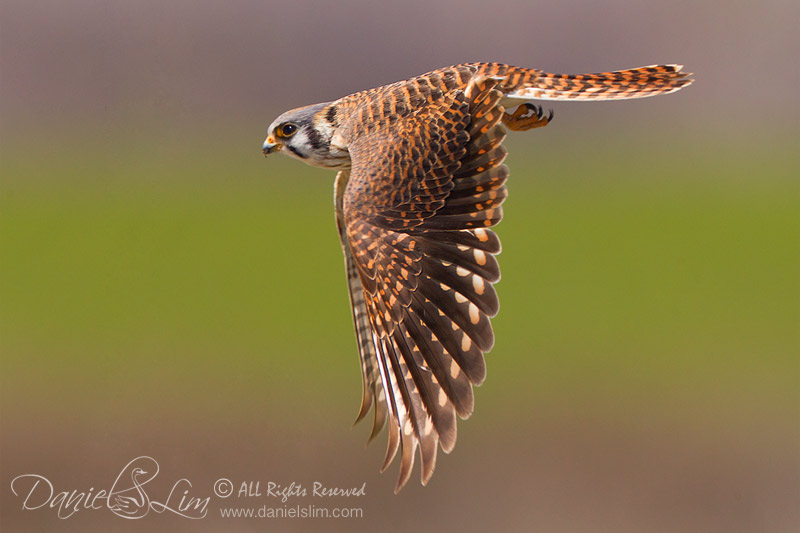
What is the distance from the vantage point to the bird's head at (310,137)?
15.0 feet

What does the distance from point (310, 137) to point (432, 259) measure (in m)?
1.16

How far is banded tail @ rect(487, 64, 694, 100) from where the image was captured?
13.2ft

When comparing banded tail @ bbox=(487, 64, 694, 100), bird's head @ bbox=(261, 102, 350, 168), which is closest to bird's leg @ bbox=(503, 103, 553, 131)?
banded tail @ bbox=(487, 64, 694, 100)

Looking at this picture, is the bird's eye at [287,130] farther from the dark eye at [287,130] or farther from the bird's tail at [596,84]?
the bird's tail at [596,84]

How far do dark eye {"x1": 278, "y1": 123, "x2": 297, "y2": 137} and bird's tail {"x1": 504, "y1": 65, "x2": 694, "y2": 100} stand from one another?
3.86 feet

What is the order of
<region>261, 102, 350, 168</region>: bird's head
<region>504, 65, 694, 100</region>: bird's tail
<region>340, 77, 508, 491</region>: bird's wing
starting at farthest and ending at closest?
1. <region>261, 102, 350, 168</region>: bird's head
2. <region>504, 65, 694, 100</region>: bird's tail
3. <region>340, 77, 508, 491</region>: bird's wing

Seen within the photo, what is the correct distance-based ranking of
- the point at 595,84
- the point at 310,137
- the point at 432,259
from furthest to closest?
1. the point at 310,137
2. the point at 595,84
3. the point at 432,259

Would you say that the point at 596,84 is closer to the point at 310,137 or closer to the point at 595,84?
the point at 595,84

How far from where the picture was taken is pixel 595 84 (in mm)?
4121

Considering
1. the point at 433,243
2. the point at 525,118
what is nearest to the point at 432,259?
the point at 433,243

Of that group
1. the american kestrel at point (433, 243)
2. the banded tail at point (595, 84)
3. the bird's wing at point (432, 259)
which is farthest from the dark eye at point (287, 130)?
the banded tail at point (595, 84)

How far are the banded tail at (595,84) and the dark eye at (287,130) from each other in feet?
3.54

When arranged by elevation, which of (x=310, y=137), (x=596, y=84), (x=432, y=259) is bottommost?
(x=432, y=259)

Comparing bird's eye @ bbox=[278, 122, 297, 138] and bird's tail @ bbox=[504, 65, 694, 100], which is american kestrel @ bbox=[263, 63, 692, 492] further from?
bird's eye @ bbox=[278, 122, 297, 138]
